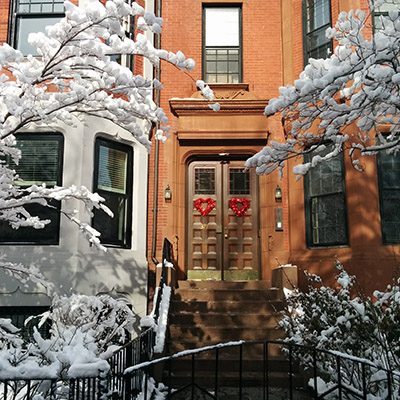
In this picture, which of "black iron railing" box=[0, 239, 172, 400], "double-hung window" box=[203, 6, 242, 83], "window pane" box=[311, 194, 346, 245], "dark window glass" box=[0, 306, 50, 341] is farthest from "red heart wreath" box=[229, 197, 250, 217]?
"dark window glass" box=[0, 306, 50, 341]

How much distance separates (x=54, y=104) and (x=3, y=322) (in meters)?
2.78

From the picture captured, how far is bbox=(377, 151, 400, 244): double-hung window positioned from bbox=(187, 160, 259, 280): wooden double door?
105 inches

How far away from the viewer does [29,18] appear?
940 cm

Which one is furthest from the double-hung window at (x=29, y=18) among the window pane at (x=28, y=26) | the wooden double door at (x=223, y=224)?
the wooden double door at (x=223, y=224)

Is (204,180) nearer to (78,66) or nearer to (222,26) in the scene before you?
(222,26)

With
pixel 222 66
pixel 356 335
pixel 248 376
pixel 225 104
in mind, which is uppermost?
pixel 222 66

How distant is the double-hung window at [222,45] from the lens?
1083 cm

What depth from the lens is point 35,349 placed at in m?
4.61

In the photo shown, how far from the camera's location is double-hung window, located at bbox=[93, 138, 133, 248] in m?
9.17

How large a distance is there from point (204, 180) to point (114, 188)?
2074 mm

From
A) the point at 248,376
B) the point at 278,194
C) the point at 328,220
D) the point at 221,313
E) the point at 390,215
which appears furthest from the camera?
the point at 278,194

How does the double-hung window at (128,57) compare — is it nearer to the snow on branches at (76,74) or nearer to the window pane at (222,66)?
the window pane at (222,66)

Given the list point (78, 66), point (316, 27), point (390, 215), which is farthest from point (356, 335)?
point (316, 27)

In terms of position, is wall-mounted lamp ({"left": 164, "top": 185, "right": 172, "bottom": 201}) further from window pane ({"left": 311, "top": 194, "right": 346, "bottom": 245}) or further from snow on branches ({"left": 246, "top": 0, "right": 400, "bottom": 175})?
snow on branches ({"left": 246, "top": 0, "right": 400, "bottom": 175})
